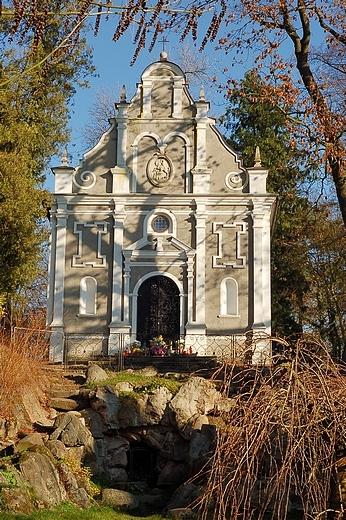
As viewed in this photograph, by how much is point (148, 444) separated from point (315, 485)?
1075 centimetres

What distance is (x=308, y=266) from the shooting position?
30344 millimetres

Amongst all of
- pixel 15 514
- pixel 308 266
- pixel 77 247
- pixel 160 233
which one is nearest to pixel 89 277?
pixel 77 247

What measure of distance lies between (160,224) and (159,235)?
1.52 ft

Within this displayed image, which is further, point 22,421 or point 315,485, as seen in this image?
point 22,421

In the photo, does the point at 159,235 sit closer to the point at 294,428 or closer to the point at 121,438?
the point at 121,438

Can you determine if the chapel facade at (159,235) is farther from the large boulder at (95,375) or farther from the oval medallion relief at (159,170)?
the large boulder at (95,375)

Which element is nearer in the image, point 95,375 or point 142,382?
point 142,382

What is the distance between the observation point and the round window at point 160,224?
941 inches

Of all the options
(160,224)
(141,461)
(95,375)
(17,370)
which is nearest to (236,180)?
(160,224)

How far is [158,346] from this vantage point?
21.8 metres

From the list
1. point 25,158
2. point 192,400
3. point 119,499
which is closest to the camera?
point 119,499

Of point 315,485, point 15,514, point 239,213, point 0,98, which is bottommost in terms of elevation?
point 15,514

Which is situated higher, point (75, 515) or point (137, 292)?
point (137, 292)

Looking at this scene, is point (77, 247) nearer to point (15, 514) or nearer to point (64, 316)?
point (64, 316)
